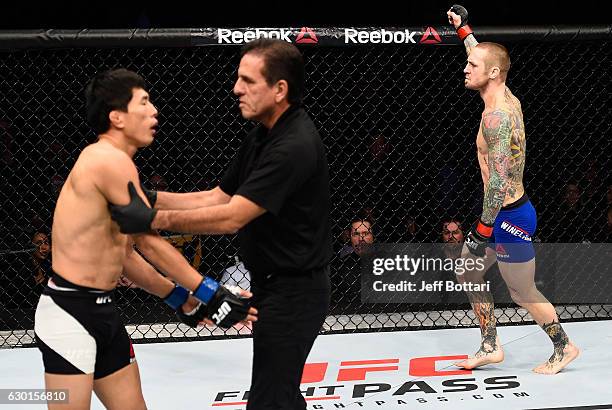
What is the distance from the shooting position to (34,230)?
5324 mm

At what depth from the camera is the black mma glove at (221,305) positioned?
8.18ft

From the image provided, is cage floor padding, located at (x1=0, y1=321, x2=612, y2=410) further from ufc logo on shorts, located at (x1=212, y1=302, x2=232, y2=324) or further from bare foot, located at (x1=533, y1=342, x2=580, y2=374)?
ufc logo on shorts, located at (x1=212, y1=302, x2=232, y2=324)

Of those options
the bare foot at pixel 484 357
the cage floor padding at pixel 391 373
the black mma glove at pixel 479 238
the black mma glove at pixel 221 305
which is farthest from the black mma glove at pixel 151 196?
the bare foot at pixel 484 357

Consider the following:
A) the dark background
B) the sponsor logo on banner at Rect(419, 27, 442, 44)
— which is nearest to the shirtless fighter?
the sponsor logo on banner at Rect(419, 27, 442, 44)

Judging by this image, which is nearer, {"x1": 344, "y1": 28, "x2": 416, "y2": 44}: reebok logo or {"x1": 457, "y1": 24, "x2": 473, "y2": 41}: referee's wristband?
{"x1": 457, "y1": 24, "x2": 473, "y2": 41}: referee's wristband

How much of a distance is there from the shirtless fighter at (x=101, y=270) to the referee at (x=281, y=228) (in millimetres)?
95

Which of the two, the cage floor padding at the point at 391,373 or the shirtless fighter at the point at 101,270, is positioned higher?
Result: the shirtless fighter at the point at 101,270

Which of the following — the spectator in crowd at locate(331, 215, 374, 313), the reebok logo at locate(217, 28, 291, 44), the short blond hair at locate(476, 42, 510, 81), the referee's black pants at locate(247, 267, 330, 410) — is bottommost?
the referee's black pants at locate(247, 267, 330, 410)

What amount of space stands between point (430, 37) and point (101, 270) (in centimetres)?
261

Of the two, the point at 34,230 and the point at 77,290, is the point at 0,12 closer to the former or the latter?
the point at 34,230

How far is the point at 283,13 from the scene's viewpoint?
21.7 ft

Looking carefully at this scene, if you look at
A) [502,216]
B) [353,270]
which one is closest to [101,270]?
[502,216]

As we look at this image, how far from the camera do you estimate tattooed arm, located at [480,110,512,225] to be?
3863 mm

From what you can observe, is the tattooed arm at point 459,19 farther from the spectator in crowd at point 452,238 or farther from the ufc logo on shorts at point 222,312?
the ufc logo on shorts at point 222,312
